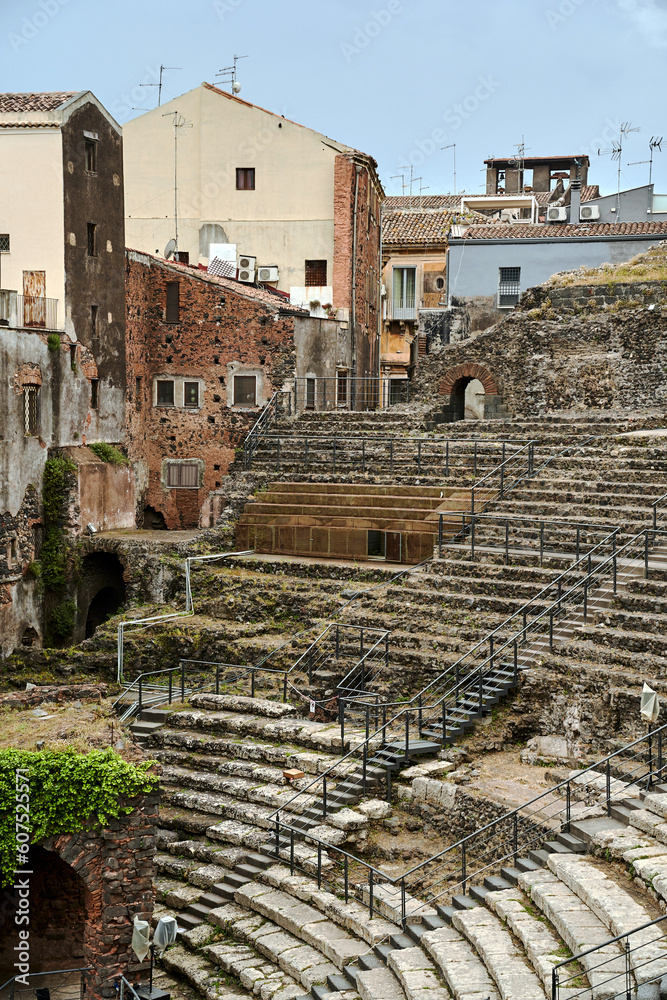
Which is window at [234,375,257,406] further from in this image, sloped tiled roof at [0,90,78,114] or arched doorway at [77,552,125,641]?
sloped tiled roof at [0,90,78,114]

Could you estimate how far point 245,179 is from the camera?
119ft

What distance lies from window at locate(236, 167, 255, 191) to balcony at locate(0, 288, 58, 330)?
33.6ft

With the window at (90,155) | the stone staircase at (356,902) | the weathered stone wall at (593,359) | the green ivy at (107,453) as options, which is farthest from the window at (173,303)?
A: the stone staircase at (356,902)

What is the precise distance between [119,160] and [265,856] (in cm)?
2158

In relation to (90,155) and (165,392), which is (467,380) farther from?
(90,155)

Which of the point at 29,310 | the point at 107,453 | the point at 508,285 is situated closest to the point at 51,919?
the point at 107,453

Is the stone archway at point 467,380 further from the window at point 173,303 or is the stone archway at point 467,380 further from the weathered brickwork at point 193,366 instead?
the window at point 173,303

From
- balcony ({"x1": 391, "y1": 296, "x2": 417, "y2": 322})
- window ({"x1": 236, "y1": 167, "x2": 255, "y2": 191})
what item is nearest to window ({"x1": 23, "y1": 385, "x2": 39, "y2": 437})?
window ({"x1": 236, "y1": 167, "x2": 255, "y2": 191})

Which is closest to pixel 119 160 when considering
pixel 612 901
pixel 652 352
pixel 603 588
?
pixel 652 352

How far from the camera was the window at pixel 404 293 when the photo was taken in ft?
148

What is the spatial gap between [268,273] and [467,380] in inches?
290

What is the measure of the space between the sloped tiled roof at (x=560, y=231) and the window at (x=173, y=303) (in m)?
10.6

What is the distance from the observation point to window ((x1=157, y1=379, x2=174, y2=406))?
32.6 metres

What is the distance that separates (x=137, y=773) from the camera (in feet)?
44.6
